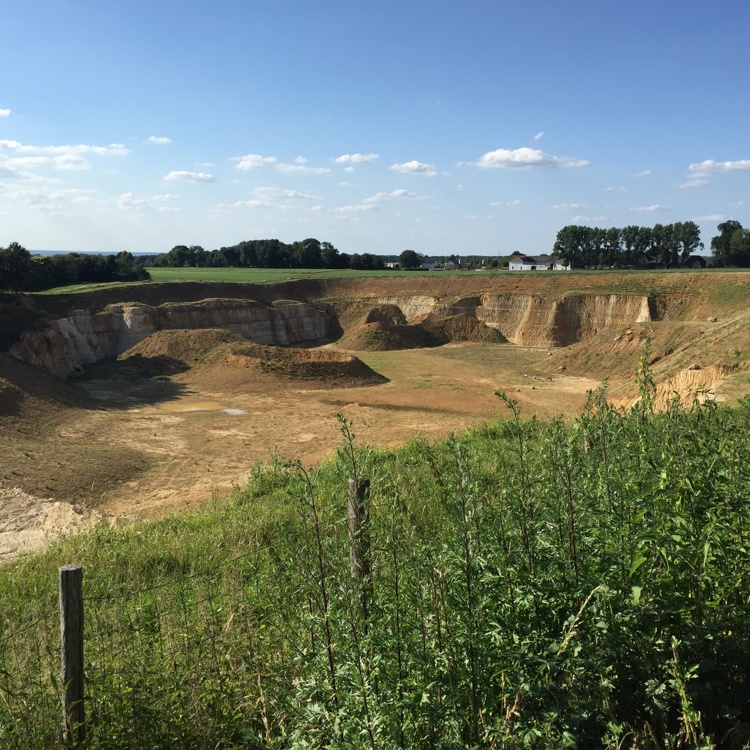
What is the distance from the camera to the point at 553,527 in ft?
14.6

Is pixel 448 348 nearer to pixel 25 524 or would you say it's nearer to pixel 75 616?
pixel 25 524

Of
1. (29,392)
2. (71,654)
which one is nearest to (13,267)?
(29,392)

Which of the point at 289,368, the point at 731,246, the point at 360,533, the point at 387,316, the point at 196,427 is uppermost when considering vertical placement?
the point at 731,246

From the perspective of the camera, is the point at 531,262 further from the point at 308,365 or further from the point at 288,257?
the point at 308,365

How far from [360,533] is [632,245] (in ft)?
347

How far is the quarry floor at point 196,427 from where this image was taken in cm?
1964

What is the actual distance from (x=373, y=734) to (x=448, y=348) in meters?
54.1

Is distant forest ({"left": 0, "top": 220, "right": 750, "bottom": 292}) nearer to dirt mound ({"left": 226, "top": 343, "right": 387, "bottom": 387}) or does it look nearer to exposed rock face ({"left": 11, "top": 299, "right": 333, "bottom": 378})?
exposed rock face ({"left": 11, "top": 299, "right": 333, "bottom": 378})

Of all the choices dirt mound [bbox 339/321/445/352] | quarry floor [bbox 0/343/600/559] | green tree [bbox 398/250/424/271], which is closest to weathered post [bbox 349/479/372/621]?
quarry floor [bbox 0/343/600/559]

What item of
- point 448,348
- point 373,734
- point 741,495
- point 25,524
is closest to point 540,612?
point 373,734

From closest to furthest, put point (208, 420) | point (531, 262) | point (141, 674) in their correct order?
point (141, 674), point (208, 420), point (531, 262)

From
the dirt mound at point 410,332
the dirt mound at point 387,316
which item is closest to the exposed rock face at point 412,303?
the dirt mound at point 387,316

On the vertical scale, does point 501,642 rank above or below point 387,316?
below

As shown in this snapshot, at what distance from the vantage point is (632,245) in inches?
3930
